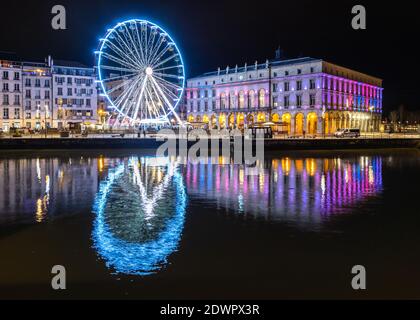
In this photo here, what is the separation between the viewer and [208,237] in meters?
13.9

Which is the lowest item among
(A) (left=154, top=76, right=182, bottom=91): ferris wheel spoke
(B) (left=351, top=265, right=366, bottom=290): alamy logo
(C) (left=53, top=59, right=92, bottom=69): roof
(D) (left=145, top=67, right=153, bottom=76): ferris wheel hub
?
(B) (left=351, top=265, right=366, bottom=290): alamy logo

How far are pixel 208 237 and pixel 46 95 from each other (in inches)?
3579

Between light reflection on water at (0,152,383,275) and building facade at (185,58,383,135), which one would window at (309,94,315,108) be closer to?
building facade at (185,58,383,135)

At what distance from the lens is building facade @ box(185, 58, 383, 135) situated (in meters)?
98.8

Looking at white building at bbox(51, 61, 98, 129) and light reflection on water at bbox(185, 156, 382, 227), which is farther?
white building at bbox(51, 61, 98, 129)

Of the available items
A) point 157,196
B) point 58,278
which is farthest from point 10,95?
point 58,278

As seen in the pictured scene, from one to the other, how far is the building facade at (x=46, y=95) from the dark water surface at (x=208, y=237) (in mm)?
72144

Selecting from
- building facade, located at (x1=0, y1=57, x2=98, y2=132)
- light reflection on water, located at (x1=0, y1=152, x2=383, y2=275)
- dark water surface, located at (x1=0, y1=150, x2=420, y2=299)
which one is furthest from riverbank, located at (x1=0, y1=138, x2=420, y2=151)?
building facade, located at (x1=0, y1=57, x2=98, y2=132)

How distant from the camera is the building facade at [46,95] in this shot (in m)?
92.8

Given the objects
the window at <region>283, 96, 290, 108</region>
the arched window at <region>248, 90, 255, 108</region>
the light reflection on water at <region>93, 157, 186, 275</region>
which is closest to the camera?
the light reflection on water at <region>93, 157, 186, 275</region>

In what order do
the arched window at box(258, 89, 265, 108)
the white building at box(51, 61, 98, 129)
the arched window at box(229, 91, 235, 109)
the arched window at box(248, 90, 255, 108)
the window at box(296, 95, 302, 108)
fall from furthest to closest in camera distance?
the arched window at box(229, 91, 235, 109), the arched window at box(248, 90, 255, 108), the arched window at box(258, 89, 265, 108), the window at box(296, 95, 302, 108), the white building at box(51, 61, 98, 129)

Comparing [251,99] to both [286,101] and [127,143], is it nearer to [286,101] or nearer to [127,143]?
[286,101]

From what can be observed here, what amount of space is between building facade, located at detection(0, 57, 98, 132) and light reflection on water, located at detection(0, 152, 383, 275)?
62.4 m
